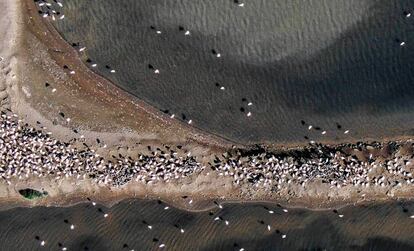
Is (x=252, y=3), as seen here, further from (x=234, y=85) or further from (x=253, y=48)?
(x=234, y=85)

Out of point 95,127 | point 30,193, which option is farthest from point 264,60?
point 30,193

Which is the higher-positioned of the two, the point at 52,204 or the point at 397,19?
the point at 397,19

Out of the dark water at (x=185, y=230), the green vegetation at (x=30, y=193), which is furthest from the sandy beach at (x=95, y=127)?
the dark water at (x=185, y=230)

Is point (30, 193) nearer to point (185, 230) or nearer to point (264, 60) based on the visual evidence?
point (185, 230)

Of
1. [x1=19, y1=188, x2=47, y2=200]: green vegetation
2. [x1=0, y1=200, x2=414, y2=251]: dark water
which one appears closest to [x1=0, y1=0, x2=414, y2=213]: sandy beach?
[x1=19, y1=188, x2=47, y2=200]: green vegetation

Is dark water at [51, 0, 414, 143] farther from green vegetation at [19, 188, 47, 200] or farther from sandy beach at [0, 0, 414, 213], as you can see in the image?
green vegetation at [19, 188, 47, 200]

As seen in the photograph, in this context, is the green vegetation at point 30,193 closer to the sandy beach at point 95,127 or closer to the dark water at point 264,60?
the sandy beach at point 95,127

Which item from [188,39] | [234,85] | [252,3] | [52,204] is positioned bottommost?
[52,204]

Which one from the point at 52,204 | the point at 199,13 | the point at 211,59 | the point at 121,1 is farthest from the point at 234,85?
the point at 52,204
